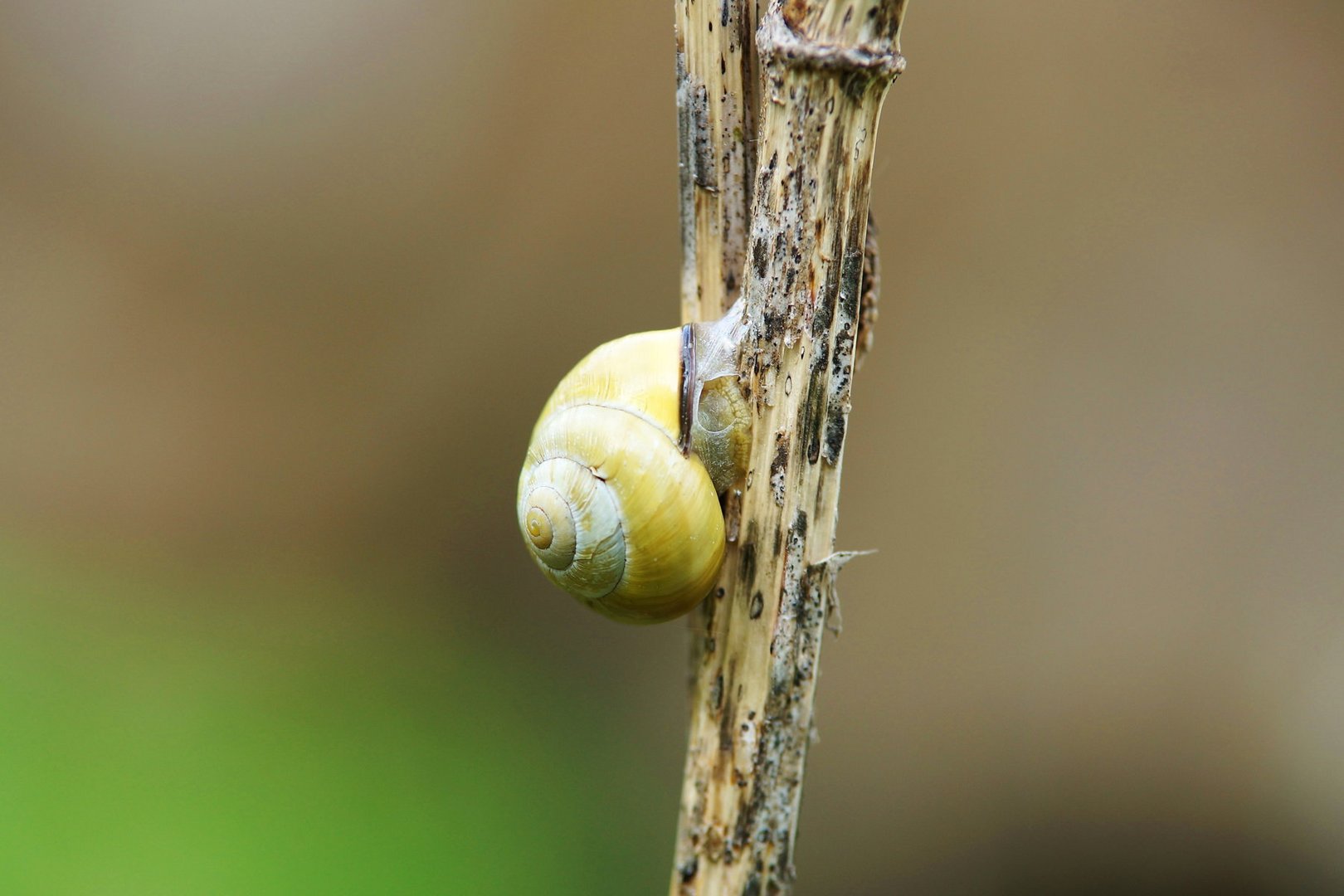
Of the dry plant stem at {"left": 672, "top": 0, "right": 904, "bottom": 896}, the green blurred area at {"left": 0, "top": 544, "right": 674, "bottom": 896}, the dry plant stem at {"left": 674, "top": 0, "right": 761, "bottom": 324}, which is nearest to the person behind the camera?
the dry plant stem at {"left": 672, "top": 0, "right": 904, "bottom": 896}

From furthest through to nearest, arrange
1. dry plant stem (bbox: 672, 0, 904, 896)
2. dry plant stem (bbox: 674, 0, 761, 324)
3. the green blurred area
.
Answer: the green blurred area
dry plant stem (bbox: 674, 0, 761, 324)
dry plant stem (bbox: 672, 0, 904, 896)

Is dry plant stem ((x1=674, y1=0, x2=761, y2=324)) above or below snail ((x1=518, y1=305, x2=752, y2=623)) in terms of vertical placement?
above

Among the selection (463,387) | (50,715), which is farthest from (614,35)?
(50,715)

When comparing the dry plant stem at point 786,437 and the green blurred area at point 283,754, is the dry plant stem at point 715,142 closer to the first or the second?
the dry plant stem at point 786,437

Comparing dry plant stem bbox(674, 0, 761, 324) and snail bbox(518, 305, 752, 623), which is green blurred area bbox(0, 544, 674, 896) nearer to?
snail bbox(518, 305, 752, 623)

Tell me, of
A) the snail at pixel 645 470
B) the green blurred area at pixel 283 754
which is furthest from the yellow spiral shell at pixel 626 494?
the green blurred area at pixel 283 754

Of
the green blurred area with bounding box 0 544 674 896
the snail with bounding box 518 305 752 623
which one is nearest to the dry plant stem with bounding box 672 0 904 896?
the snail with bounding box 518 305 752 623

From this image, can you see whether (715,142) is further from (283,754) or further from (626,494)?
(283,754)

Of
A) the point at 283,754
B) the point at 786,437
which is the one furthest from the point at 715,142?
the point at 283,754
